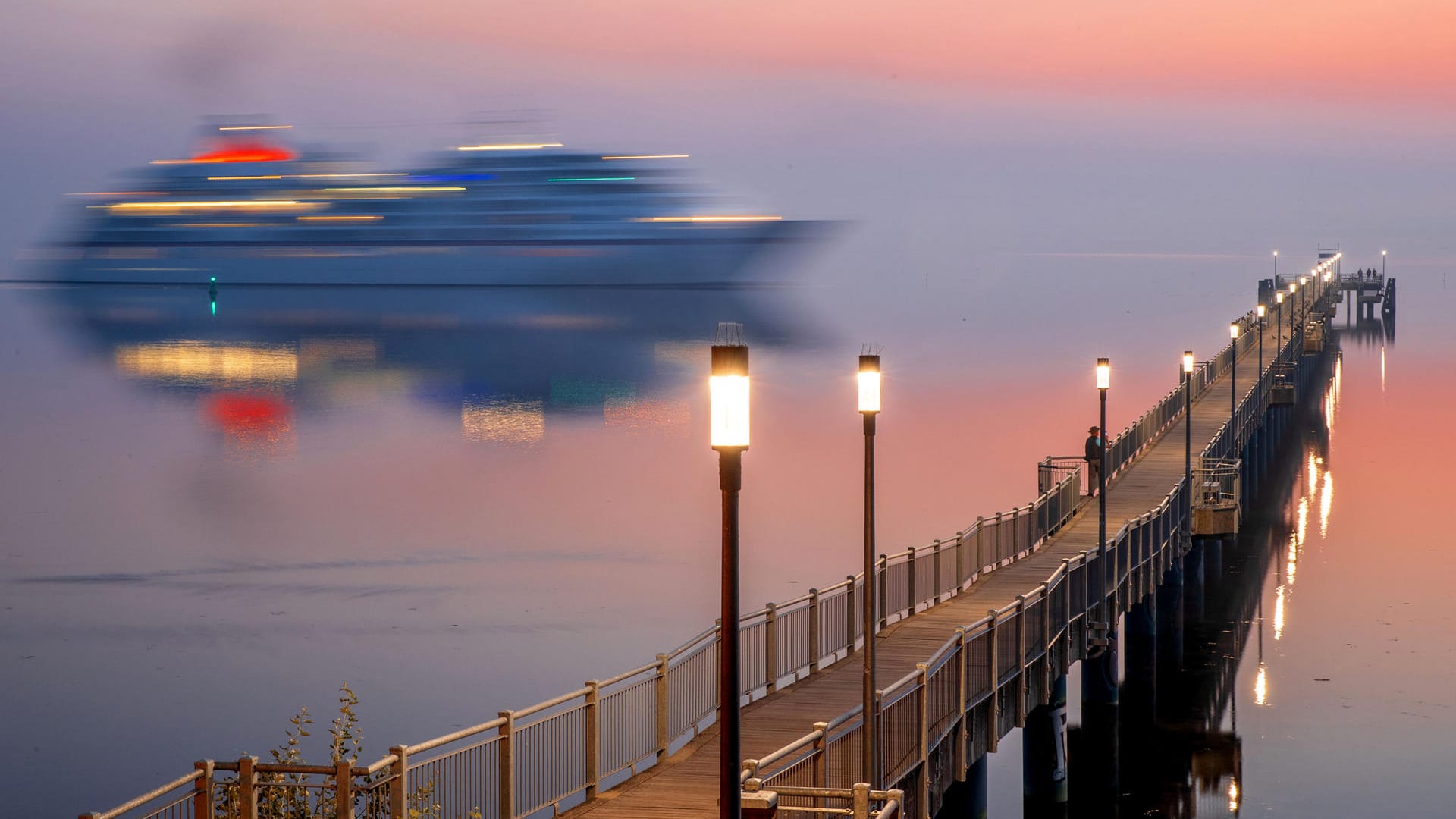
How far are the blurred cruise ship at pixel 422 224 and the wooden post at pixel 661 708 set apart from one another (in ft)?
502

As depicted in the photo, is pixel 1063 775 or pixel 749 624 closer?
pixel 749 624

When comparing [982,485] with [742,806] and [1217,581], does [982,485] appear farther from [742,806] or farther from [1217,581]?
[742,806]

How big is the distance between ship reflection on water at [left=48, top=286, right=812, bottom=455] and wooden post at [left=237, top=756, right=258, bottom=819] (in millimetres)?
60281

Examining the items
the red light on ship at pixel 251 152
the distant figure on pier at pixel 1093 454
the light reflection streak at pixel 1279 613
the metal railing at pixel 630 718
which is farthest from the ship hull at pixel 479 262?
the metal railing at pixel 630 718

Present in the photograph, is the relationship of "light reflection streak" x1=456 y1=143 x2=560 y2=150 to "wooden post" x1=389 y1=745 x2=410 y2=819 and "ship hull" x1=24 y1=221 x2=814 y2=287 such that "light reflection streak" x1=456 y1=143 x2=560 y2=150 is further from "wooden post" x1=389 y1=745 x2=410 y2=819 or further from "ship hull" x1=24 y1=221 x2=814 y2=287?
"wooden post" x1=389 y1=745 x2=410 y2=819

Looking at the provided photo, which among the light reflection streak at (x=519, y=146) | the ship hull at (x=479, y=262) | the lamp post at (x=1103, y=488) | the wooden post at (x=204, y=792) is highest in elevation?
the light reflection streak at (x=519, y=146)

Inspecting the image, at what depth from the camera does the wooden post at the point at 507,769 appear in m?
13.8

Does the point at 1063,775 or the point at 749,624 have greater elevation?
the point at 749,624

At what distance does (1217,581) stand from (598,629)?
1808cm

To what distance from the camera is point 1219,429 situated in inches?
1761

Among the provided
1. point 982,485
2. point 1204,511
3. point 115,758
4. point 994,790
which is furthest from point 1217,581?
point 115,758

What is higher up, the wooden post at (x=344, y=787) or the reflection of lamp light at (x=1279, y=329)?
the reflection of lamp light at (x=1279, y=329)

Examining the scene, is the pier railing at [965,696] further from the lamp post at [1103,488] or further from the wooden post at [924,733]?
the lamp post at [1103,488]

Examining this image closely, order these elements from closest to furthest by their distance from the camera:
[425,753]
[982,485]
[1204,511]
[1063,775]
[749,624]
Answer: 1. [749,624]
2. [1063,775]
3. [425,753]
4. [1204,511]
5. [982,485]
